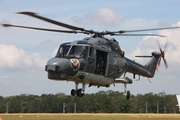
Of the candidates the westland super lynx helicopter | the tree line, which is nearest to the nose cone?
the westland super lynx helicopter

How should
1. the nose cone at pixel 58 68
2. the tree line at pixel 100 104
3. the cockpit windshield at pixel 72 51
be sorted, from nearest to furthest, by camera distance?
1. the nose cone at pixel 58 68
2. the cockpit windshield at pixel 72 51
3. the tree line at pixel 100 104

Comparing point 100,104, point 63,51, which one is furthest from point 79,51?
point 100,104

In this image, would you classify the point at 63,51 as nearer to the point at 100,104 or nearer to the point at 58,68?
the point at 58,68

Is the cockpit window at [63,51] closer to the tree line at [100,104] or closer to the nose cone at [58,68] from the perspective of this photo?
the nose cone at [58,68]

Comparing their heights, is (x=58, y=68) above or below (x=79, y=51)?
below

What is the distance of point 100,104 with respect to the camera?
416ft

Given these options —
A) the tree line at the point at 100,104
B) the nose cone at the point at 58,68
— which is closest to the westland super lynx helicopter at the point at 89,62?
the nose cone at the point at 58,68

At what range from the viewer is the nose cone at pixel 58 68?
2773cm

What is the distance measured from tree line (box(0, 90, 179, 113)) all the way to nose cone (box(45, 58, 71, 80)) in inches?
3900

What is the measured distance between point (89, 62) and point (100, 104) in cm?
9820

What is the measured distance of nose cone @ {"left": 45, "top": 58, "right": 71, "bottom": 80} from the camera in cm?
2773

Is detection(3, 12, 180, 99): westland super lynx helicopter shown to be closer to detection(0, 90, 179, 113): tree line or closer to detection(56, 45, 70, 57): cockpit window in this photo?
detection(56, 45, 70, 57): cockpit window

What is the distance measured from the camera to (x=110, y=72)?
104 ft

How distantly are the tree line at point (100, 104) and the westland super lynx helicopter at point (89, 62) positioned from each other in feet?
311
